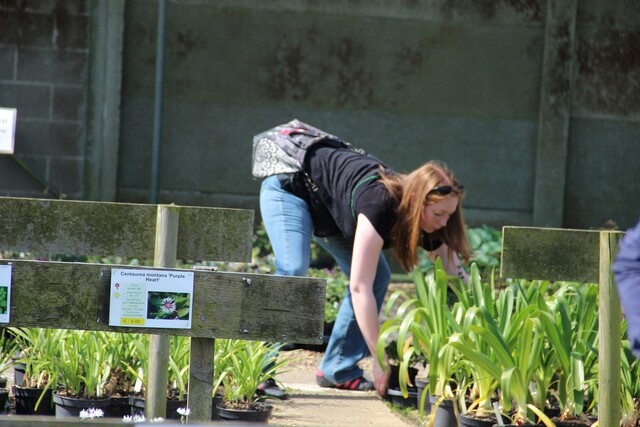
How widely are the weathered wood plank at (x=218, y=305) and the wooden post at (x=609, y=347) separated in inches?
36.6

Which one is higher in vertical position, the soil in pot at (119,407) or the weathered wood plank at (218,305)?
the weathered wood plank at (218,305)

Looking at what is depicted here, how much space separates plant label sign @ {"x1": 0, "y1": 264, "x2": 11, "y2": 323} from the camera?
287 centimetres

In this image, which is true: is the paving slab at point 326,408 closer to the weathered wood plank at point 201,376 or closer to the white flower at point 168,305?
the weathered wood plank at point 201,376

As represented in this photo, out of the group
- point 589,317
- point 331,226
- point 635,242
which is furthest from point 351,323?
point 635,242

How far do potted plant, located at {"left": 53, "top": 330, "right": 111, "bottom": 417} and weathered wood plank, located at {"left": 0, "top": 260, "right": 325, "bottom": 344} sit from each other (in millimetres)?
603

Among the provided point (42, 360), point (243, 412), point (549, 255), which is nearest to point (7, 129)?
point (42, 360)

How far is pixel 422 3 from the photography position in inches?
301

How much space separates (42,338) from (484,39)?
5.08 m

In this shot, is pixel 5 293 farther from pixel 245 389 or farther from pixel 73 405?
pixel 245 389

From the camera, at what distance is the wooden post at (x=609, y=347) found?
3.05 m

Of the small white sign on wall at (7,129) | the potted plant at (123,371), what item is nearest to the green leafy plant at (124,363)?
the potted plant at (123,371)

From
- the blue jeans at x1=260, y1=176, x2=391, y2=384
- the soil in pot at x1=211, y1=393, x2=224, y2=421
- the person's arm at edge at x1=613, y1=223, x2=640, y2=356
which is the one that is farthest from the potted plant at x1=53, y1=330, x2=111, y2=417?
the person's arm at edge at x1=613, y1=223, x2=640, y2=356

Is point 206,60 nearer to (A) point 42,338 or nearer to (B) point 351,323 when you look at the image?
(B) point 351,323

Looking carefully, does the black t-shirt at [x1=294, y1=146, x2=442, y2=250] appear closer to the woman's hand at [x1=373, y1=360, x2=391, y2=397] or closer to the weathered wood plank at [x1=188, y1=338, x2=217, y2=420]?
the woman's hand at [x1=373, y1=360, x2=391, y2=397]
